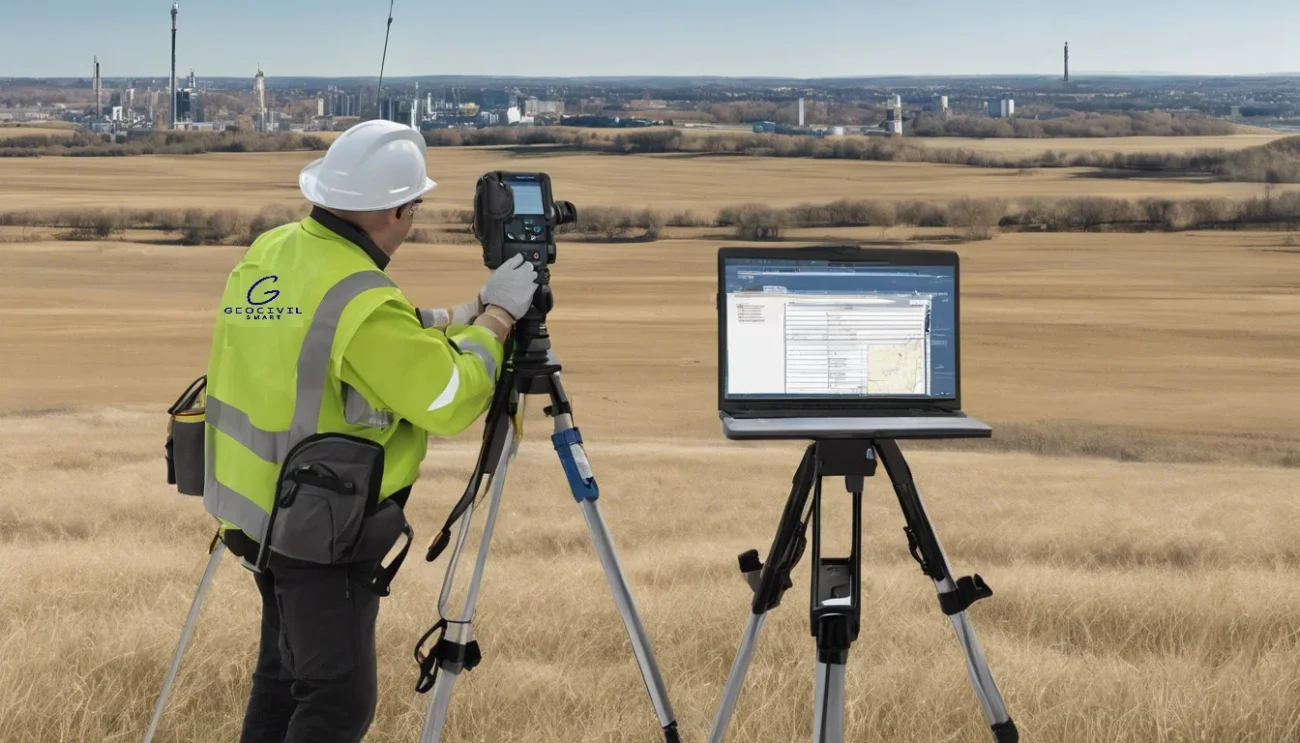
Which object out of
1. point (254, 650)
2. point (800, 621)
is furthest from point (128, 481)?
point (800, 621)

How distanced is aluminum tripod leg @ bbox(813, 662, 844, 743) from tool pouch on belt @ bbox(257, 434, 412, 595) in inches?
46.6

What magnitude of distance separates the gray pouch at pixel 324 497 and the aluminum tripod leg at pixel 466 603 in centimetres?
70

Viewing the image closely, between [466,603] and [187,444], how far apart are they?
34.7 inches

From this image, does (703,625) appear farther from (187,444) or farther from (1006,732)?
(187,444)

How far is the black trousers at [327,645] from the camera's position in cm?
300

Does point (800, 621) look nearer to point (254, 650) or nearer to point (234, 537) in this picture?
point (254, 650)

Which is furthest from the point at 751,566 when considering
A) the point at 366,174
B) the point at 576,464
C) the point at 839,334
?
the point at 366,174

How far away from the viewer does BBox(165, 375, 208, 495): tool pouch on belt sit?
329cm

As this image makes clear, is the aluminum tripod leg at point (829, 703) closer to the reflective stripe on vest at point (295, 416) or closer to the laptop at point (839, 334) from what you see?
the laptop at point (839, 334)

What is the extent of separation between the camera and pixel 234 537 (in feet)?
10.3

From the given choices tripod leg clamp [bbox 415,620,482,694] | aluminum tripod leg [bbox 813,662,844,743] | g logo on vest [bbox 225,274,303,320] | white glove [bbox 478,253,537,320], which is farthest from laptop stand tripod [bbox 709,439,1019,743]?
g logo on vest [bbox 225,274,303,320]

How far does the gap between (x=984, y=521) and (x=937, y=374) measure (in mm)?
5262

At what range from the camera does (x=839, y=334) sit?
340 centimetres

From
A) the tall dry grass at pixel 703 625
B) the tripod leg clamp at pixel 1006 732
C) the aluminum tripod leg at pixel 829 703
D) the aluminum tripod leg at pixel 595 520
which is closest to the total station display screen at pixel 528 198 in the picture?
the aluminum tripod leg at pixel 595 520
